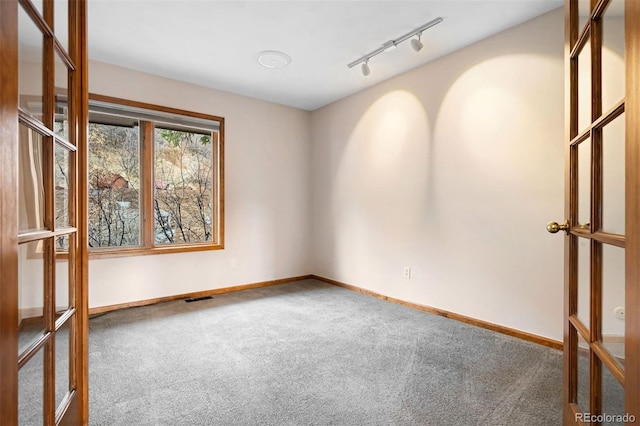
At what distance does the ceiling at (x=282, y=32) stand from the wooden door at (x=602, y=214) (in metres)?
1.40

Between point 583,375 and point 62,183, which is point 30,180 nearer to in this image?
point 62,183

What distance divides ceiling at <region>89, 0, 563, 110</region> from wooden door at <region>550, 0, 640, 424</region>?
140 cm

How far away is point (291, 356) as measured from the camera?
7.20ft

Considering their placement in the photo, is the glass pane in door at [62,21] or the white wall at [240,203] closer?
the glass pane in door at [62,21]

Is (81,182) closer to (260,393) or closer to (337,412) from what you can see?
(260,393)

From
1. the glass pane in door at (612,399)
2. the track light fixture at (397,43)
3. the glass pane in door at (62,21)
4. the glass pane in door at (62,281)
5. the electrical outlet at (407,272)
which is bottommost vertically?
the electrical outlet at (407,272)

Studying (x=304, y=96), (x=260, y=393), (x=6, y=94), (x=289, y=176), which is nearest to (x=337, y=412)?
(x=260, y=393)

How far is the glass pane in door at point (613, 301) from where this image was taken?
31.2 inches

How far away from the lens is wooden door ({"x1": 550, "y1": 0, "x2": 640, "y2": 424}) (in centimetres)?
72

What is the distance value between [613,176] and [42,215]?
169 cm

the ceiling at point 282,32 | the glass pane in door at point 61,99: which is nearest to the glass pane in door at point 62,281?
the glass pane in door at point 61,99

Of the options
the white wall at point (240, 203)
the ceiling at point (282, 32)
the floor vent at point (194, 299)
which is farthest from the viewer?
the floor vent at point (194, 299)

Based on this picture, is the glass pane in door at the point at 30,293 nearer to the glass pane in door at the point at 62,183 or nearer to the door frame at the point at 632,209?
the glass pane in door at the point at 62,183

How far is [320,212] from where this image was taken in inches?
179
